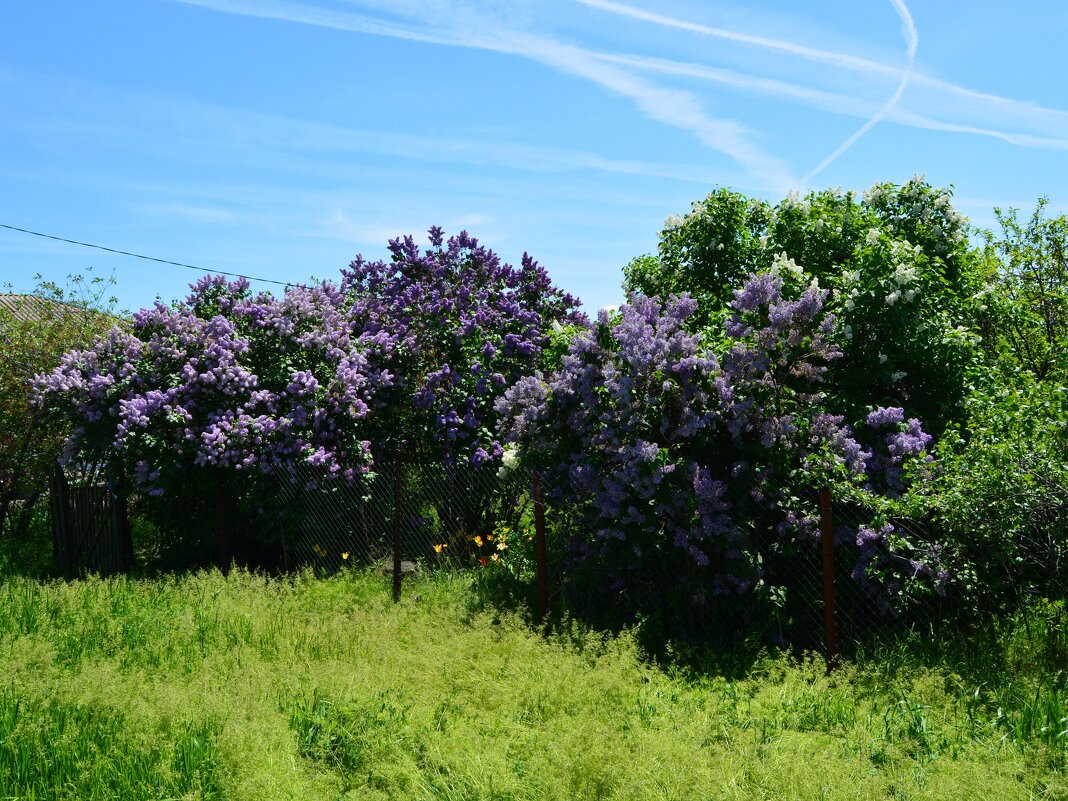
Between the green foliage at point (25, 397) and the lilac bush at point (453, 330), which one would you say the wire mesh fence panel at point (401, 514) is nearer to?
the lilac bush at point (453, 330)

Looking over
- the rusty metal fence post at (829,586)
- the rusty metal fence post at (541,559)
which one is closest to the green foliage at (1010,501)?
the rusty metal fence post at (829,586)

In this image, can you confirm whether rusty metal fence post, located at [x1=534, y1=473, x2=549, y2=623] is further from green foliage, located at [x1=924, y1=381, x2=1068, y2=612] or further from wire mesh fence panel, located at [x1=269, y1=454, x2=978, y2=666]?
green foliage, located at [x1=924, y1=381, x2=1068, y2=612]

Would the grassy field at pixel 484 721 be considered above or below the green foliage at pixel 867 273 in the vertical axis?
below

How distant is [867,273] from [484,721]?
5.54 metres

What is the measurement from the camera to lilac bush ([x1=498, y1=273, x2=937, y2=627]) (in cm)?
738

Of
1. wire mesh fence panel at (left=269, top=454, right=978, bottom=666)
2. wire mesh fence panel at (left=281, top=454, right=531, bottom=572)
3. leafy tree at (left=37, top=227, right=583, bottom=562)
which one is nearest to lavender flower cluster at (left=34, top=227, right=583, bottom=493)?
leafy tree at (left=37, top=227, right=583, bottom=562)

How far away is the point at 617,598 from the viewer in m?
7.93

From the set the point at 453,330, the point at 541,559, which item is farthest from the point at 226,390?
the point at 541,559

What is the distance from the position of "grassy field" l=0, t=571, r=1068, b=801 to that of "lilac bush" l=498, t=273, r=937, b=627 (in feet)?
2.95

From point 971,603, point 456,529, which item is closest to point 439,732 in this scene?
point 971,603

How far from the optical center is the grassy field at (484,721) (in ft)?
14.9

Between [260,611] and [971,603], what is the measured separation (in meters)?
6.10

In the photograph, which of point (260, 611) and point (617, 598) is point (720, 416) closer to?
point (617, 598)

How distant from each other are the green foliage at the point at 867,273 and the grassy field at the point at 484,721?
3.01 m
